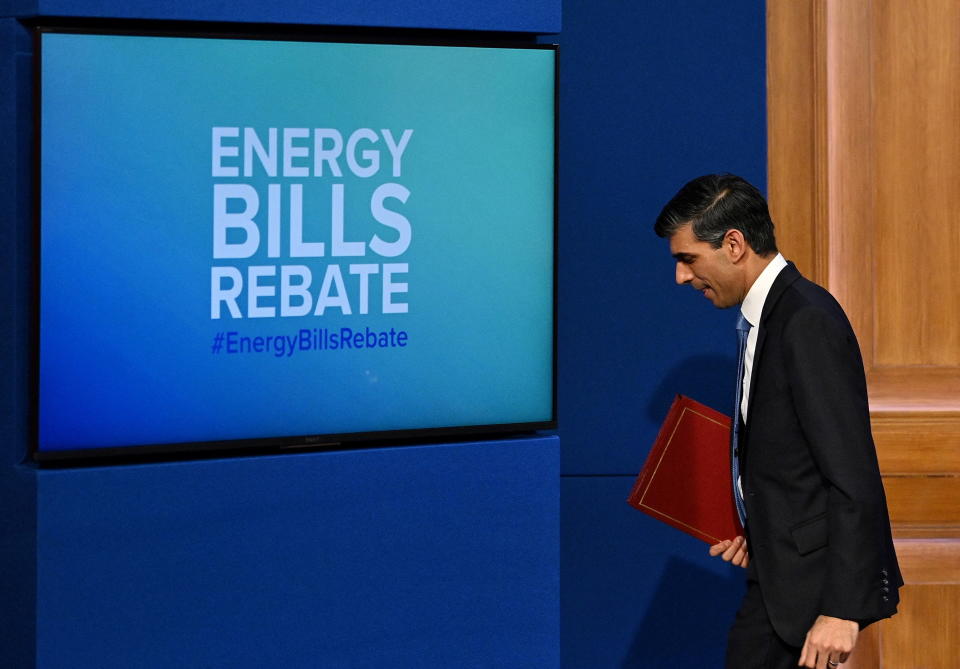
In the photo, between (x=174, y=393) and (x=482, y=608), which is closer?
(x=174, y=393)

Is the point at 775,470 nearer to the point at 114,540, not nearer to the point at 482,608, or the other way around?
the point at 482,608

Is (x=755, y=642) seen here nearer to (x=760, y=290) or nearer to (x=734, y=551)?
(x=734, y=551)

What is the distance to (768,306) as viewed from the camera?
2.38m

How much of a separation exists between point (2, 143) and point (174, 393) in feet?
2.04

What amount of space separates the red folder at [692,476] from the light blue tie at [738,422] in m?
0.15

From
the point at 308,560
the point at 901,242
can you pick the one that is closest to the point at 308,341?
the point at 308,560

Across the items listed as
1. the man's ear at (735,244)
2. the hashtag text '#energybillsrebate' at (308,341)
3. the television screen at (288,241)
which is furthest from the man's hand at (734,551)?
the hashtag text '#energybillsrebate' at (308,341)

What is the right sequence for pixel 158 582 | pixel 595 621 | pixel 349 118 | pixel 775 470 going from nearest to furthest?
pixel 775 470, pixel 158 582, pixel 349 118, pixel 595 621

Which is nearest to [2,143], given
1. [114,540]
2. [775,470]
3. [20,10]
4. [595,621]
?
[20,10]

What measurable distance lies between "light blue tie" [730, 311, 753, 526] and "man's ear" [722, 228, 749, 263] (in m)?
0.13

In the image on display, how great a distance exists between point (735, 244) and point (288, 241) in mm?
968

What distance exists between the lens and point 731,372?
3.62 metres

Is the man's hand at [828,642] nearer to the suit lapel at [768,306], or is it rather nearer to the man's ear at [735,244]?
the suit lapel at [768,306]

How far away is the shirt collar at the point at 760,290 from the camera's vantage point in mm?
2424
